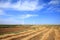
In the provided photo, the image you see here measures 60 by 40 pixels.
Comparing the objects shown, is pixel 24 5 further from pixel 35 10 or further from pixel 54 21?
pixel 54 21

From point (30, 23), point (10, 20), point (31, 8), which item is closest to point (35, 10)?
point (31, 8)

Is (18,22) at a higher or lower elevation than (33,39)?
higher

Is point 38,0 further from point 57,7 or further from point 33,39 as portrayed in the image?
point 33,39

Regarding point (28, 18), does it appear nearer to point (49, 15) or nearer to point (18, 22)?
point (18, 22)

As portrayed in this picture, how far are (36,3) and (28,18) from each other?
80cm

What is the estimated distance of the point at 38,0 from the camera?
707 cm

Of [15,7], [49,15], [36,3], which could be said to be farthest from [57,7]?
[15,7]

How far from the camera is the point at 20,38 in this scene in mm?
7117

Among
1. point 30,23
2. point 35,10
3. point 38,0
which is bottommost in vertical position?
point 30,23

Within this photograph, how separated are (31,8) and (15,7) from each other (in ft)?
2.42

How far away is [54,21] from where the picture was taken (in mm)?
7066

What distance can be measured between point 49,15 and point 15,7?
1596 millimetres

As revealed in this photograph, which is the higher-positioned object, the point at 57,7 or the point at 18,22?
the point at 57,7

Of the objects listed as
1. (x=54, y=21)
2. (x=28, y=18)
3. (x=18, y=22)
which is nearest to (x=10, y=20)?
(x=18, y=22)
